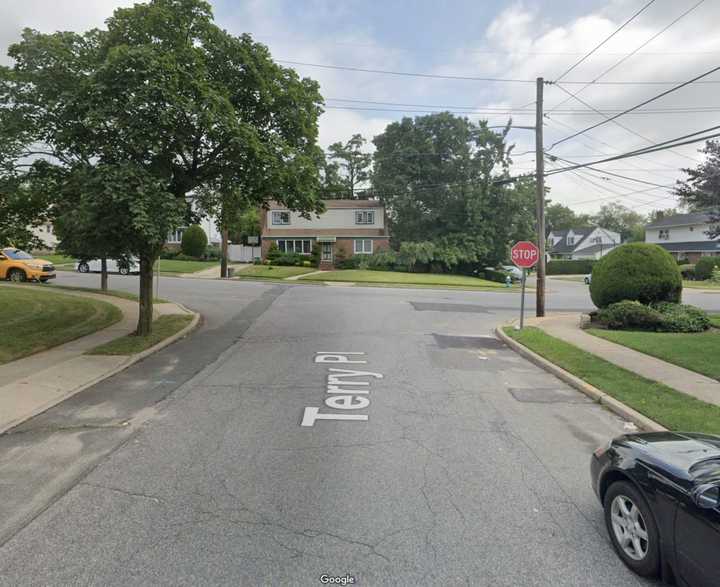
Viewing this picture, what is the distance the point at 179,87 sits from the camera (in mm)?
9602

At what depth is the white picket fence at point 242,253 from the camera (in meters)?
49.1

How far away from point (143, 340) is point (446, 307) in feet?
40.4

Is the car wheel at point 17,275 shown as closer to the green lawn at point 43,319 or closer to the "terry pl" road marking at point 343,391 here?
the green lawn at point 43,319

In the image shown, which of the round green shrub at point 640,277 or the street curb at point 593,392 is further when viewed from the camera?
the round green shrub at point 640,277

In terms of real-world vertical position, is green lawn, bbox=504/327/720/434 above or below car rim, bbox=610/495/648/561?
below

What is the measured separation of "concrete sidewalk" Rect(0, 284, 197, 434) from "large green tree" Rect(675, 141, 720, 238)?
14.1m

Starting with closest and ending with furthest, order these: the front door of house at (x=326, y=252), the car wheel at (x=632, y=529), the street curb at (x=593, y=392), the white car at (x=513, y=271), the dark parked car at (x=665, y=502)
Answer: the dark parked car at (x=665, y=502) → the car wheel at (x=632, y=529) → the street curb at (x=593, y=392) → the white car at (x=513, y=271) → the front door of house at (x=326, y=252)

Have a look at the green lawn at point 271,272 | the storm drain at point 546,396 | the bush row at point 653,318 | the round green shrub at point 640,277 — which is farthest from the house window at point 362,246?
the storm drain at point 546,396

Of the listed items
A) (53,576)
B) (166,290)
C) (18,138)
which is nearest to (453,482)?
(53,576)

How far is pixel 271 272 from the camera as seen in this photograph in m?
36.8

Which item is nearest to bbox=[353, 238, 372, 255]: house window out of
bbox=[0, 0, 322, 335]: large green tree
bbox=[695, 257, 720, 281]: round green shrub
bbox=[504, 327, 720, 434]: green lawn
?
bbox=[695, 257, 720, 281]: round green shrub

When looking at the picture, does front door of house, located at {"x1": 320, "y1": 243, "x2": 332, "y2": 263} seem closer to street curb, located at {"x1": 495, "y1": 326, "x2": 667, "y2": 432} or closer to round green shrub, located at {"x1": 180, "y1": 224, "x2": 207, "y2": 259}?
round green shrub, located at {"x1": 180, "y1": 224, "x2": 207, "y2": 259}

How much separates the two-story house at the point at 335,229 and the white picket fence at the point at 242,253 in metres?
3.20

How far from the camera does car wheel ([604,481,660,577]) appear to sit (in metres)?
3.20
